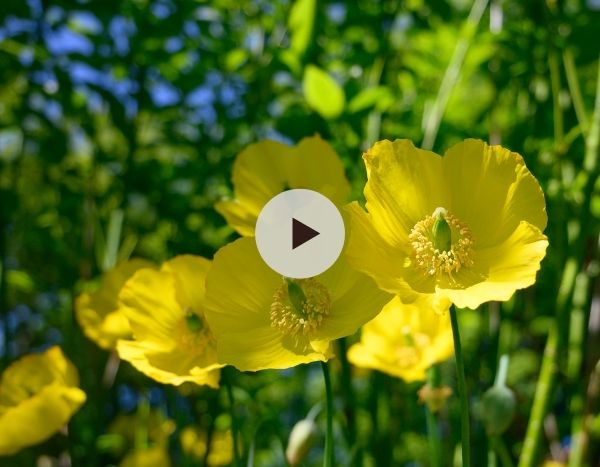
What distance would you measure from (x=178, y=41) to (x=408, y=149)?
1126 millimetres

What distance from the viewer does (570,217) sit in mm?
1216

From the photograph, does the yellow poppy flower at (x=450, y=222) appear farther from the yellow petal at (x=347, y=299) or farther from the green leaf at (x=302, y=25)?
the green leaf at (x=302, y=25)

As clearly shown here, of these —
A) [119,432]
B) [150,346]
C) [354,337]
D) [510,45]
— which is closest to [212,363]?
[150,346]

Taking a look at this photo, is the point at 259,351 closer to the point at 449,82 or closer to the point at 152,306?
the point at 152,306

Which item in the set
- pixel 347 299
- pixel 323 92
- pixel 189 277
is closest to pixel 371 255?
pixel 347 299

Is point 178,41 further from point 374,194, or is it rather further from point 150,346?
point 374,194

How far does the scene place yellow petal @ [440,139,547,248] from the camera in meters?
0.69

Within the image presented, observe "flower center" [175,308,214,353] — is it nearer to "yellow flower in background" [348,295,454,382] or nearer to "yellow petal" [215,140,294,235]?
"yellow petal" [215,140,294,235]

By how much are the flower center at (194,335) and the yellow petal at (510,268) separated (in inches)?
11.2

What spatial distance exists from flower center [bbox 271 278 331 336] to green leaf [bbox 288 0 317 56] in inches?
20.0

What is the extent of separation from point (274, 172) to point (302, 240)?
26 cm

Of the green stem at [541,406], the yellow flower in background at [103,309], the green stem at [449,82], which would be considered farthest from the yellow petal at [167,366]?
the green stem at [449,82]

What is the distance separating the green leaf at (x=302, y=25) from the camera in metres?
1.14

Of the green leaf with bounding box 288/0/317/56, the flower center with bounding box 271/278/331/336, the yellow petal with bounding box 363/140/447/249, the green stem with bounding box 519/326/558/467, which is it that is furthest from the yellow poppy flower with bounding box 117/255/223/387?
the green leaf with bounding box 288/0/317/56
